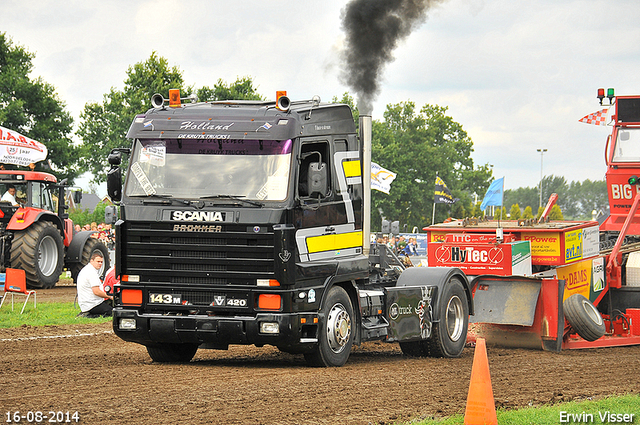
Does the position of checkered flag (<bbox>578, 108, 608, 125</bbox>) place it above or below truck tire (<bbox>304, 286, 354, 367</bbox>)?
above

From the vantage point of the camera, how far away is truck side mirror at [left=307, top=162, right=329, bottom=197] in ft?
30.9

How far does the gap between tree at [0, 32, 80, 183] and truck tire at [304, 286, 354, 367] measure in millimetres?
39335

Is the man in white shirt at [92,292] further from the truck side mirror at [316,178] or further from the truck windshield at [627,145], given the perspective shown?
the truck windshield at [627,145]

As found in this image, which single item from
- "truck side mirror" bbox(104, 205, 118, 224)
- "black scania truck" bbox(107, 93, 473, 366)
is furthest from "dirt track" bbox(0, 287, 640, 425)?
"truck side mirror" bbox(104, 205, 118, 224)

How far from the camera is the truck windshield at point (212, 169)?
930cm

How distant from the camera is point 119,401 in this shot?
7.36m

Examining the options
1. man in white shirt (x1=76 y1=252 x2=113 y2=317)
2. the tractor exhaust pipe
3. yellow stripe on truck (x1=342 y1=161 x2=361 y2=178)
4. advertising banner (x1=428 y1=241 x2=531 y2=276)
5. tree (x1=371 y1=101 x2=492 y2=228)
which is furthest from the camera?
tree (x1=371 y1=101 x2=492 y2=228)

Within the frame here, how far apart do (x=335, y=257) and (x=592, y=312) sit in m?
4.76

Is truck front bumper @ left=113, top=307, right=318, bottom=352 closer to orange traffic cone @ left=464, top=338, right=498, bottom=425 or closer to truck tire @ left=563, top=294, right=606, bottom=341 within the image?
orange traffic cone @ left=464, top=338, right=498, bottom=425

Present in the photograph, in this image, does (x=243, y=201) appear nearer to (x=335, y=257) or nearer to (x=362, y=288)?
(x=335, y=257)

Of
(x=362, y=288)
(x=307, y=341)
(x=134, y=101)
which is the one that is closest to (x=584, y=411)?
(x=307, y=341)

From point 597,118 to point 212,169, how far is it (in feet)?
39.1

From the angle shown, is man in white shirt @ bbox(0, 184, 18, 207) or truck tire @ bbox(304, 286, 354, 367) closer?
truck tire @ bbox(304, 286, 354, 367)

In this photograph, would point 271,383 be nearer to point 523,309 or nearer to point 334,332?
point 334,332
